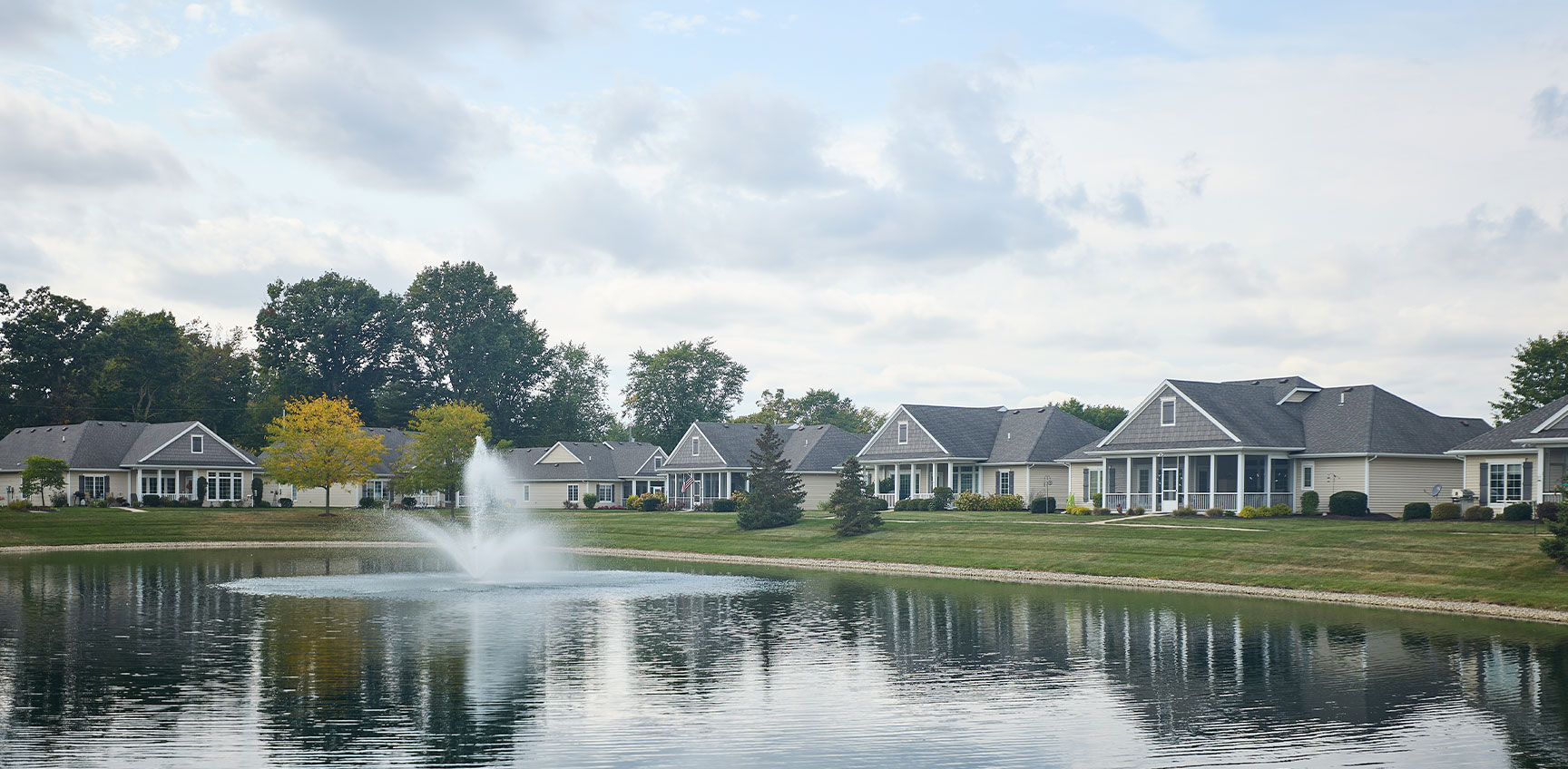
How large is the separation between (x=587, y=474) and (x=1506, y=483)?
67458 millimetres

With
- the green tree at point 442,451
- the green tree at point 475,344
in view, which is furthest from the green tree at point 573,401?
the green tree at point 442,451

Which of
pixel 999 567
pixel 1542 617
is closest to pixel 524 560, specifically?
pixel 999 567

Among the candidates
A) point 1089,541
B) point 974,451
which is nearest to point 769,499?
point 974,451

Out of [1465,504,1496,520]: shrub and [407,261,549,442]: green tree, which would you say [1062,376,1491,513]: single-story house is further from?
[407,261,549,442]: green tree

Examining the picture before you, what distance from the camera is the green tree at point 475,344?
396 feet

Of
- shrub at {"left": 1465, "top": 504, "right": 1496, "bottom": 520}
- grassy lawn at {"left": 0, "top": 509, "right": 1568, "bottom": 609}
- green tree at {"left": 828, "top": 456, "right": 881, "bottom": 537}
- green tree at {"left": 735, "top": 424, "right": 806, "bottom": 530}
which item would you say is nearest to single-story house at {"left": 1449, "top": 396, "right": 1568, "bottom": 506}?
shrub at {"left": 1465, "top": 504, "right": 1496, "bottom": 520}

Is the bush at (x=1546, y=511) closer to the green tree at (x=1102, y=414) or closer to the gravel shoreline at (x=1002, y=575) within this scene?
the gravel shoreline at (x=1002, y=575)

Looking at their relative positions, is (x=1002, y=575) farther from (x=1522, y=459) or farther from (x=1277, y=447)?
(x=1522, y=459)

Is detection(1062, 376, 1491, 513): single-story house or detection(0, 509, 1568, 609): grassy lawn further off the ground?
detection(1062, 376, 1491, 513): single-story house

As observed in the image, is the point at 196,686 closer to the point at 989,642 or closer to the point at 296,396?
the point at 989,642

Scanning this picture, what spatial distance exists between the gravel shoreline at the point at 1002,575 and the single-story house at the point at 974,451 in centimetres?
1935

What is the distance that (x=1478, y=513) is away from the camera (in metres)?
46.0

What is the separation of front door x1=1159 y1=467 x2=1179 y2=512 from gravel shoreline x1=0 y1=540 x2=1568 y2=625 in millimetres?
16224

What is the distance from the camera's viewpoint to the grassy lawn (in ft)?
120
